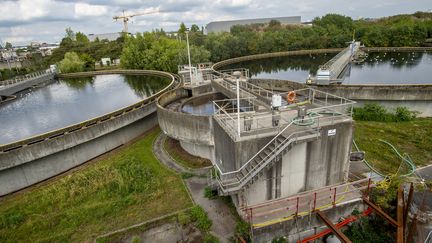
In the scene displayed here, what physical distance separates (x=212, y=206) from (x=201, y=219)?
1.28 m

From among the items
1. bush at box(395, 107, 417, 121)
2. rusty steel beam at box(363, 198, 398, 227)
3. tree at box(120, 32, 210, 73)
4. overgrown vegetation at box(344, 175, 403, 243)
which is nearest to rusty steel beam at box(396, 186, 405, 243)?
rusty steel beam at box(363, 198, 398, 227)

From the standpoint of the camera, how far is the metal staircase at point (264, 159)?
10430 mm

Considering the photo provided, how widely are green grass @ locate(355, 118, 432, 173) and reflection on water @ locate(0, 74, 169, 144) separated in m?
25.3

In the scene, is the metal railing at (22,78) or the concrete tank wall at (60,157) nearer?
the concrete tank wall at (60,157)

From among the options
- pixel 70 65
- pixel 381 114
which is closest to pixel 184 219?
pixel 381 114

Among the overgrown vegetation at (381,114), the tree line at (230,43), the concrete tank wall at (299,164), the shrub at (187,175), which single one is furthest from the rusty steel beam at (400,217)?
the tree line at (230,43)

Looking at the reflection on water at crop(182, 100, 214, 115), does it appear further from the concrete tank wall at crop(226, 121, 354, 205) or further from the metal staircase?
the metal staircase

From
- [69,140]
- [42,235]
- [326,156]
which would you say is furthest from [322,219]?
[69,140]

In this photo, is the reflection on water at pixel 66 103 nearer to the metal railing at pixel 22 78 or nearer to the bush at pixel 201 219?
the metal railing at pixel 22 78

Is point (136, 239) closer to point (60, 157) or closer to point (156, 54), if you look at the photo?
point (60, 157)

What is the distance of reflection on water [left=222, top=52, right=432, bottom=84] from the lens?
3717 centimetres

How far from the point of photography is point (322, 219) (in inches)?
430

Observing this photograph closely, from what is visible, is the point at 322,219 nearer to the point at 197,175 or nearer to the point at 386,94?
the point at 197,175

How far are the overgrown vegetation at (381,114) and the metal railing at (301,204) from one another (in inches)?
538
